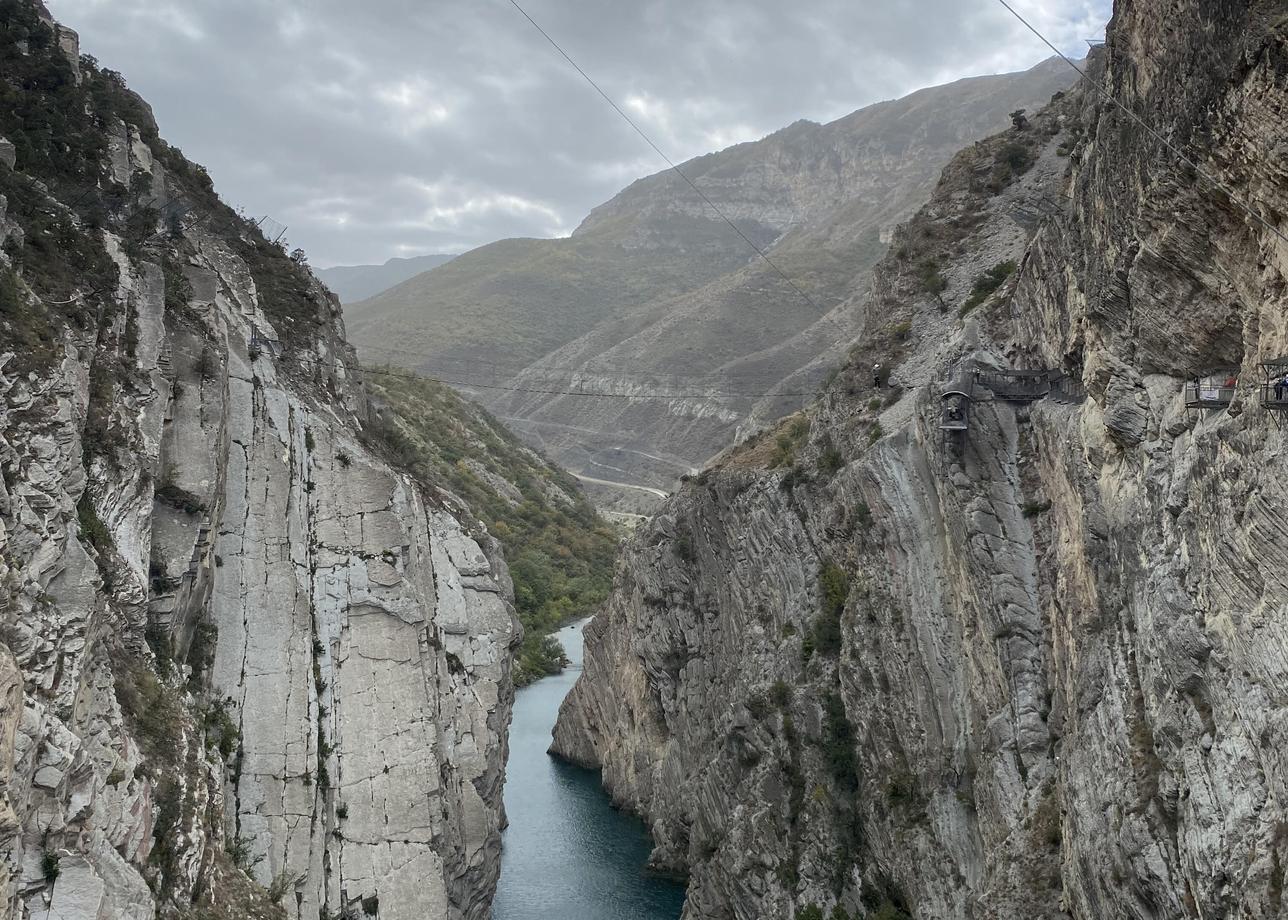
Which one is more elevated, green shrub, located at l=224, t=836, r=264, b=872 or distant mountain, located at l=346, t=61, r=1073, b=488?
distant mountain, located at l=346, t=61, r=1073, b=488

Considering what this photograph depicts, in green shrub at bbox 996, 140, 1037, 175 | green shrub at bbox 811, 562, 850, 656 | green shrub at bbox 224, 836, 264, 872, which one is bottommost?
green shrub at bbox 224, 836, 264, 872

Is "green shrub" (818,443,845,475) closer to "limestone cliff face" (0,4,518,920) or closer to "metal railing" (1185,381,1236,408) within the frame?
"limestone cliff face" (0,4,518,920)

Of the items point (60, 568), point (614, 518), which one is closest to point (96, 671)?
point (60, 568)

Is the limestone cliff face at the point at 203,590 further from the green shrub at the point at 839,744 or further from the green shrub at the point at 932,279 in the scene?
the green shrub at the point at 932,279

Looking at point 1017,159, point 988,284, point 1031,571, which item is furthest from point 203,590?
point 1017,159

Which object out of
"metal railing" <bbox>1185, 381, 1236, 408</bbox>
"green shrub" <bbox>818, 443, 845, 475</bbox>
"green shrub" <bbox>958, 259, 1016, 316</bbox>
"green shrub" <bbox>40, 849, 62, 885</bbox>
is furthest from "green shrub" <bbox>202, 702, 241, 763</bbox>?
"green shrub" <bbox>958, 259, 1016, 316</bbox>
